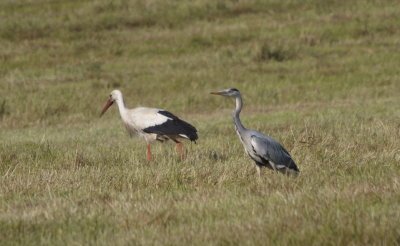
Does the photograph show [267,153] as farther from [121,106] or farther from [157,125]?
[121,106]

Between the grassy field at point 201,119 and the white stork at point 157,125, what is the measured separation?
1.00ft

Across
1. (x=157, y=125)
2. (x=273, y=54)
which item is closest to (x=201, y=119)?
(x=157, y=125)

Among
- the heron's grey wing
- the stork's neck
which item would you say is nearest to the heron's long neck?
the heron's grey wing

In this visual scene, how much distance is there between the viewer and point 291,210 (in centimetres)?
596

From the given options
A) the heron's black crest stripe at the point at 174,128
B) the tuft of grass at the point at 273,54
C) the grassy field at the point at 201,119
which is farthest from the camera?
the tuft of grass at the point at 273,54

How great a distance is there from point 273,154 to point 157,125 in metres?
3.56

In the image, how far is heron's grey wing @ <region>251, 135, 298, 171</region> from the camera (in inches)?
317

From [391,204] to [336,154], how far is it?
10.3 ft

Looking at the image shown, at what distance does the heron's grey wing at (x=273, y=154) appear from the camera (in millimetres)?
8047

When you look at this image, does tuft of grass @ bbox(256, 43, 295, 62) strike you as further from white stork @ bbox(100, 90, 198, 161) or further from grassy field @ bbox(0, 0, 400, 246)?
white stork @ bbox(100, 90, 198, 161)

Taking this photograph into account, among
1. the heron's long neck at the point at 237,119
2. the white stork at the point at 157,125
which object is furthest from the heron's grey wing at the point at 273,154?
the white stork at the point at 157,125

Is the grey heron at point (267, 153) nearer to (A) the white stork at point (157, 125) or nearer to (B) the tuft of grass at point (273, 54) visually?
(A) the white stork at point (157, 125)

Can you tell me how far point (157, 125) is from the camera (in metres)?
11.3

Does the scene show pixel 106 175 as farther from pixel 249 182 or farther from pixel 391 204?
pixel 391 204
